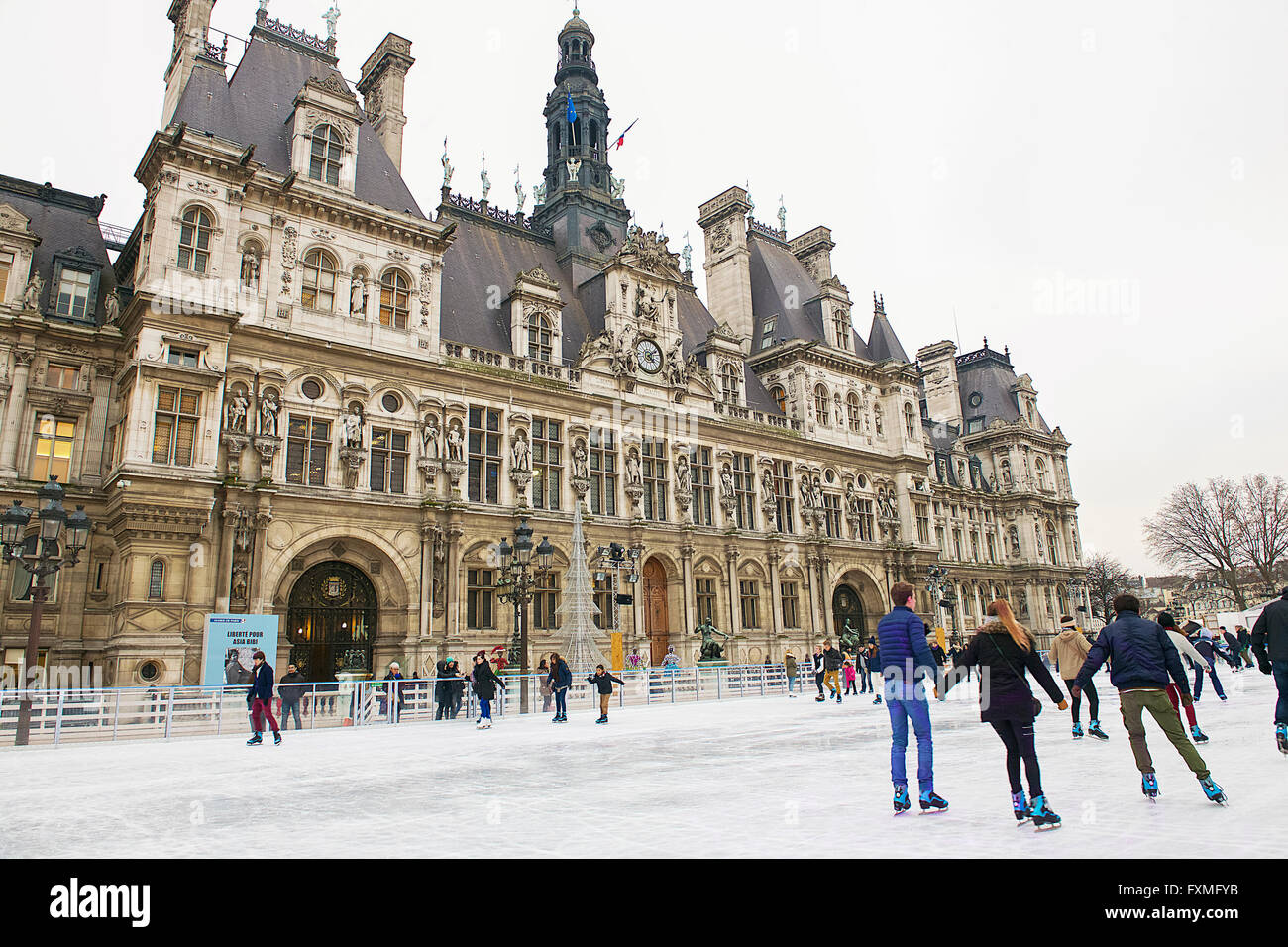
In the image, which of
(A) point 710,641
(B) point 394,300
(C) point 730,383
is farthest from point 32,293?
(C) point 730,383

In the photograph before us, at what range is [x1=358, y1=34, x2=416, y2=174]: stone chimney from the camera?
35938 mm

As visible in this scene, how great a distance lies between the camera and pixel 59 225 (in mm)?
28734

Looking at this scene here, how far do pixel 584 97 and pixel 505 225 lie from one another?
9.22 m

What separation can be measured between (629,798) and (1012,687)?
12.0 feet

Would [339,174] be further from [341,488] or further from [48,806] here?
[48,806]

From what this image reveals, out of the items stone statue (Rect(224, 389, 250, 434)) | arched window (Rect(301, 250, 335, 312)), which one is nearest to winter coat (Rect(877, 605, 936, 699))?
stone statue (Rect(224, 389, 250, 434))

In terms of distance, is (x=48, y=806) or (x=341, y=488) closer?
(x=48, y=806)

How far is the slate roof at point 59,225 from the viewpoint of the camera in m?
27.4

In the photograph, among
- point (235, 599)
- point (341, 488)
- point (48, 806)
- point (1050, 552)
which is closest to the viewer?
point (48, 806)

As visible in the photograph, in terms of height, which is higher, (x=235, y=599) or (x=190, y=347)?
(x=190, y=347)

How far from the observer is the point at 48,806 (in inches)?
331

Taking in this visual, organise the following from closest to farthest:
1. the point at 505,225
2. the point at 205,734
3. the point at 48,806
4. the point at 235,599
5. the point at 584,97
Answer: the point at 48,806 → the point at 205,734 → the point at 235,599 → the point at 505,225 → the point at 584,97

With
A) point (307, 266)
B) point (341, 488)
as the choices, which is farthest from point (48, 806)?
point (307, 266)

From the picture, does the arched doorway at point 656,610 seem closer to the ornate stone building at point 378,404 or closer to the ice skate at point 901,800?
the ornate stone building at point 378,404
